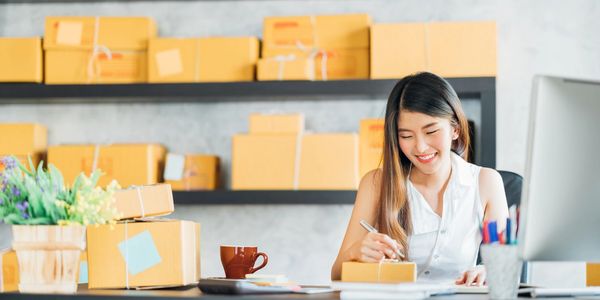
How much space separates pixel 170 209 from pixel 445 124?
28.5 inches

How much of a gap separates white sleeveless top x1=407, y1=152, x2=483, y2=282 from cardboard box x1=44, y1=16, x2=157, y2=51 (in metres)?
1.68

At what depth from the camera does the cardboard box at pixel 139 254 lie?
1.71 m

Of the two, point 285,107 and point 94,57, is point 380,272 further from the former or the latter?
point 94,57

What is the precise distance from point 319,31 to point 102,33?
91cm

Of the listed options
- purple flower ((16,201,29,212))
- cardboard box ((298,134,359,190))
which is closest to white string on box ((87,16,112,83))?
cardboard box ((298,134,359,190))

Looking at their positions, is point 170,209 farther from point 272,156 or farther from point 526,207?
point 272,156

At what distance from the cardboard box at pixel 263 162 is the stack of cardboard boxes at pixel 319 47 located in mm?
258

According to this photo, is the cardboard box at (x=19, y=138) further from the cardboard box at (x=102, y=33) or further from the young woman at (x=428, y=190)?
the young woman at (x=428, y=190)

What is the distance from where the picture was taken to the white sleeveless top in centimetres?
211

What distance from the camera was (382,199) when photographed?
218 centimetres

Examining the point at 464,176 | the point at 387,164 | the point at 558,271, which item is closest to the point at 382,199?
the point at 387,164

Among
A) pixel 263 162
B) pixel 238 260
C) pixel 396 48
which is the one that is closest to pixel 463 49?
pixel 396 48

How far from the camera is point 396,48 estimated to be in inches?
128

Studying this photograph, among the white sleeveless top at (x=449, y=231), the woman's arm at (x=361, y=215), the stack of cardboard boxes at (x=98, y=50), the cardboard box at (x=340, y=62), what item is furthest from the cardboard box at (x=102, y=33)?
the white sleeveless top at (x=449, y=231)
